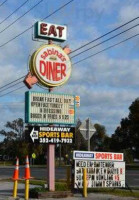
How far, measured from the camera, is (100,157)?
58.5 feet

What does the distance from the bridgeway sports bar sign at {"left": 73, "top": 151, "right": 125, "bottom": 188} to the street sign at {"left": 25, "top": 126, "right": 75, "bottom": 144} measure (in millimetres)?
1197

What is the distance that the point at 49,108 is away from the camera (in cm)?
1803

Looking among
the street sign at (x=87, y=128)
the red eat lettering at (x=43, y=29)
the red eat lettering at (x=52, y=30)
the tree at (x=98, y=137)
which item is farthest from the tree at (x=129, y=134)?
the tree at (x=98, y=137)

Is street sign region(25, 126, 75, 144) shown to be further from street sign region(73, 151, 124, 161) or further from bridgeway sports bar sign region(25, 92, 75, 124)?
street sign region(73, 151, 124, 161)

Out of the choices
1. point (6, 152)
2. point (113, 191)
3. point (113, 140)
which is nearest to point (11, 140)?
point (6, 152)

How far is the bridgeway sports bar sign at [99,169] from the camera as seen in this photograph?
17156 millimetres

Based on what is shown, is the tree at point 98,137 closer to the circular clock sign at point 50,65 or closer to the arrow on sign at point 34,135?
the circular clock sign at point 50,65

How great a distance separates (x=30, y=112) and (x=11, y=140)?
382ft

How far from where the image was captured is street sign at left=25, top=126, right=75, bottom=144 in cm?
1742

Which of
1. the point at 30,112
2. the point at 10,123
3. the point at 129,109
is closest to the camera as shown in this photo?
the point at 30,112

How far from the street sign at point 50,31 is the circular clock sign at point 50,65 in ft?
1.23

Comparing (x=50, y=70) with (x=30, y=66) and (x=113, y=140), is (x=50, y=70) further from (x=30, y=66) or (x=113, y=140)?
(x=113, y=140)

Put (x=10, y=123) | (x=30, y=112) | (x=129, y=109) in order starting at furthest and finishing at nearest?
(x=10, y=123)
(x=129, y=109)
(x=30, y=112)

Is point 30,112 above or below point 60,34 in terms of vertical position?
below
